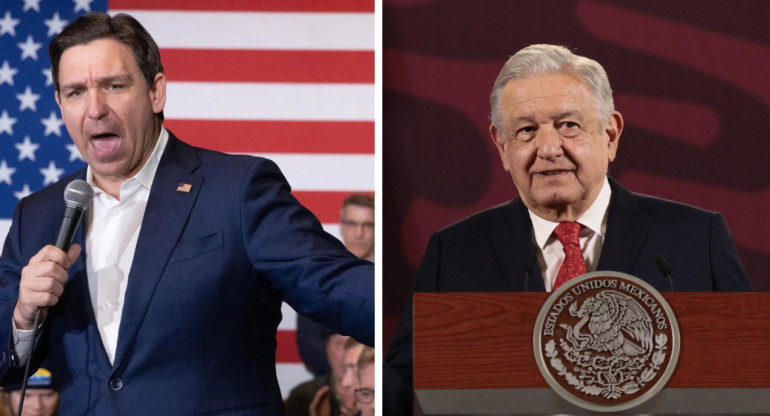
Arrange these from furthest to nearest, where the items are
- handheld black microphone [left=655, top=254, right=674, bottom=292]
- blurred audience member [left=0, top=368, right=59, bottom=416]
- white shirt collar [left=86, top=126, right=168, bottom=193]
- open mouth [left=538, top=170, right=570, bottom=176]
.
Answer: blurred audience member [left=0, top=368, right=59, bottom=416] → white shirt collar [left=86, top=126, right=168, bottom=193] → open mouth [left=538, top=170, right=570, bottom=176] → handheld black microphone [left=655, top=254, right=674, bottom=292]

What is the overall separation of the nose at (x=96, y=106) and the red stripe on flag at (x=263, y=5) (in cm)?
161

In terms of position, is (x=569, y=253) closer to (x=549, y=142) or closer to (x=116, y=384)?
(x=549, y=142)

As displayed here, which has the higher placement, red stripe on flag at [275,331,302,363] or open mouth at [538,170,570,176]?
open mouth at [538,170,570,176]

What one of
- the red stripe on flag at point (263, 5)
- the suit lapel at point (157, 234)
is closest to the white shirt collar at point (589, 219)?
the suit lapel at point (157, 234)

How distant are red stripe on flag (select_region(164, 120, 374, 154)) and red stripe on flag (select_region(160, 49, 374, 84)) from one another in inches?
7.7

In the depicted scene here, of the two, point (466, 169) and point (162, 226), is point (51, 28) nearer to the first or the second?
point (162, 226)

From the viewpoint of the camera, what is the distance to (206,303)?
2525 millimetres

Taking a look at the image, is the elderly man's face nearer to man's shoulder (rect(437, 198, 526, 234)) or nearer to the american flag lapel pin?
man's shoulder (rect(437, 198, 526, 234))

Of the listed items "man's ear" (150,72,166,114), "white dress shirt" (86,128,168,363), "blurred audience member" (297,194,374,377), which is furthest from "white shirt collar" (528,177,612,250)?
"blurred audience member" (297,194,374,377)

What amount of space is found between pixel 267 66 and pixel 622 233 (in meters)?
2.39

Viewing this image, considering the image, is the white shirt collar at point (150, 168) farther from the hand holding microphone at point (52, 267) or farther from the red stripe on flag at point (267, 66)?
the red stripe on flag at point (267, 66)

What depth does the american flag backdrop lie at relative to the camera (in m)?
4.32

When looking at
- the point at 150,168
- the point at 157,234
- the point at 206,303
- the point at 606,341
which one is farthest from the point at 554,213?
the point at 150,168

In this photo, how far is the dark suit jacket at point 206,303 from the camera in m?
2.48
